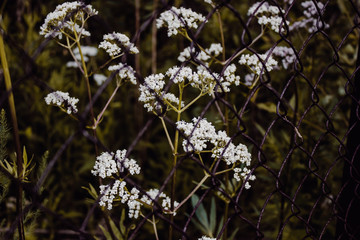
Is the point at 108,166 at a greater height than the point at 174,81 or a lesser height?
lesser

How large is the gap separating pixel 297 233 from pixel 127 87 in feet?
6.32

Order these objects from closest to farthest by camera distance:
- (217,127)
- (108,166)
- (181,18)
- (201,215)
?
(108,166) → (181,18) → (201,215) → (217,127)

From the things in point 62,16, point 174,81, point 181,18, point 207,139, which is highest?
point 181,18

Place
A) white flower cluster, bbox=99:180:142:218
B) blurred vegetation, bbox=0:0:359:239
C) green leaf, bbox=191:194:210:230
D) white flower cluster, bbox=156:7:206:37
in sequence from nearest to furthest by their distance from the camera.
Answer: white flower cluster, bbox=99:180:142:218, white flower cluster, bbox=156:7:206:37, green leaf, bbox=191:194:210:230, blurred vegetation, bbox=0:0:359:239

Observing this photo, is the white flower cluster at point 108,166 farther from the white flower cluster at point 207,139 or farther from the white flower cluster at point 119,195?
the white flower cluster at point 207,139

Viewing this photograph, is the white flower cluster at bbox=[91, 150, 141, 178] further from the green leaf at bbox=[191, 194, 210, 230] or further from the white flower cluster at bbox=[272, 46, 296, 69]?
the white flower cluster at bbox=[272, 46, 296, 69]

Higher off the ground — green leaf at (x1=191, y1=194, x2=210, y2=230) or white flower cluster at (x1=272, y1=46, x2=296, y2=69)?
white flower cluster at (x1=272, y1=46, x2=296, y2=69)

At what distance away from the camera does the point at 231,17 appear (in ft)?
10.0

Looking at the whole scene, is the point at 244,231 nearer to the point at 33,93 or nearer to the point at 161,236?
the point at 161,236

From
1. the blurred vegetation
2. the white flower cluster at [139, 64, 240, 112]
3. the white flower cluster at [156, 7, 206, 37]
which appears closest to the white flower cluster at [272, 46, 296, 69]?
the blurred vegetation

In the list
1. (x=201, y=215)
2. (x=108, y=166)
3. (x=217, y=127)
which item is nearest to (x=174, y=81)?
(x=108, y=166)

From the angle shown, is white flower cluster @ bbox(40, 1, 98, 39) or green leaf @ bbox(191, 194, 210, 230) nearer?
white flower cluster @ bbox(40, 1, 98, 39)

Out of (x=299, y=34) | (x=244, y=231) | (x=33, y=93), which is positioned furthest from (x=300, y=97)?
(x=33, y=93)

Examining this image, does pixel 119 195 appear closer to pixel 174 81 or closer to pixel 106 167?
pixel 106 167
